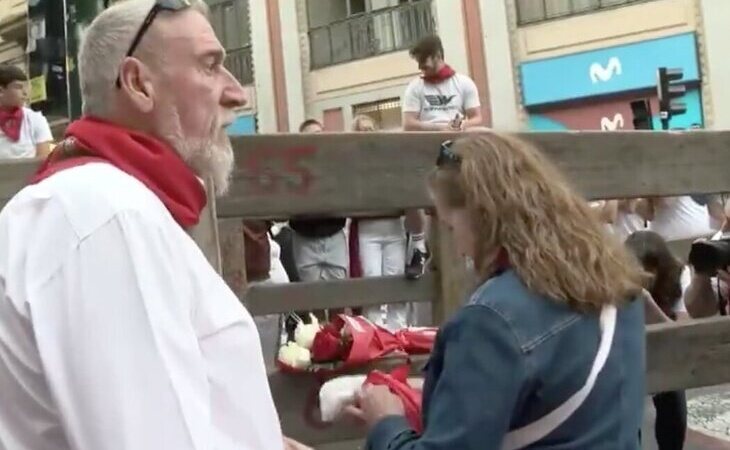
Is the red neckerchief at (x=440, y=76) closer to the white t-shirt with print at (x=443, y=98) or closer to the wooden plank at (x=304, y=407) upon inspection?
the white t-shirt with print at (x=443, y=98)

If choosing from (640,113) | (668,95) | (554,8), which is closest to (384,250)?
(640,113)

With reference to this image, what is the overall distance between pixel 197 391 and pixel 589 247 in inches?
50.8

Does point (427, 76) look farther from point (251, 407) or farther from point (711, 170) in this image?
point (251, 407)

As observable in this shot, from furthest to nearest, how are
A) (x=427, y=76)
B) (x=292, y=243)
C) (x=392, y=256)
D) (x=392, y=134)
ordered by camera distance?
1. (x=427, y=76)
2. (x=292, y=243)
3. (x=392, y=256)
4. (x=392, y=134)

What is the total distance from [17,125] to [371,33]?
19.1 meters

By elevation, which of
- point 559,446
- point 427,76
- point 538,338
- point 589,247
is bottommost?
point 559,446

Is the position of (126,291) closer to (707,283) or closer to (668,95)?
(707,283)

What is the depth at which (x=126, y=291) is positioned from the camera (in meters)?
1.43

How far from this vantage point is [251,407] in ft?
5.37

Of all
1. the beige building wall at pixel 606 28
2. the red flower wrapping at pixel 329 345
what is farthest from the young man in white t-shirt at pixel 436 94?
the beige building wall at pixel 606 28

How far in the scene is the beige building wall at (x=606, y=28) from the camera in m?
21.3

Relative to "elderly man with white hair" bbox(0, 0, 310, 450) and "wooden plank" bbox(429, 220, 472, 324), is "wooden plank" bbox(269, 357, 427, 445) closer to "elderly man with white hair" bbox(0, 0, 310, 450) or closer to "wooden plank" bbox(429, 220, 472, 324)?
"wooden plank" bbox(429, 220, 472, 324)

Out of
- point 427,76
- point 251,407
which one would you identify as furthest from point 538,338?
point 427,76

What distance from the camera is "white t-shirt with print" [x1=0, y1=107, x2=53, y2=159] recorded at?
319 inches
